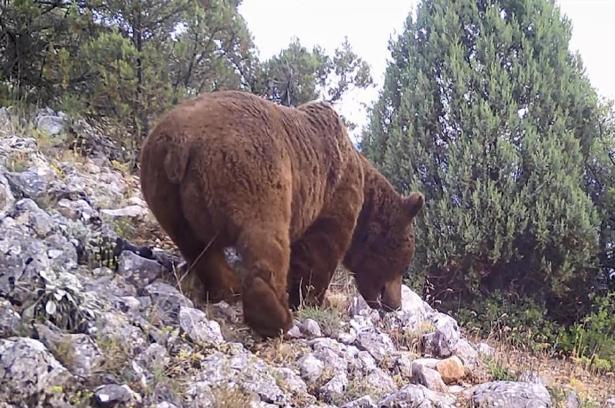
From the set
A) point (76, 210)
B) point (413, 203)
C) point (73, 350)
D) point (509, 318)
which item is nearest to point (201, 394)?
point (73, 350)

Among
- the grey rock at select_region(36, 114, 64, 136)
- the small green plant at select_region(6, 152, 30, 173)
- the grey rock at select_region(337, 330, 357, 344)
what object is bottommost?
the grey rock at select_region(337, 330, 357, 344)

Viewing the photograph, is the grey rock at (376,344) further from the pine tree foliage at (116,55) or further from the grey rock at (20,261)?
the pine tree foliage at (116,55)

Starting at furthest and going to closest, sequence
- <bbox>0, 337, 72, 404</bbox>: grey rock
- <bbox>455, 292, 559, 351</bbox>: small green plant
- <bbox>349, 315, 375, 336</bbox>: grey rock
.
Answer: <bbox>455, 292, 559, 351</bbox>: small green plant → <bbox>349, 315, 375, 336</bbox>: grey rock → <bbox>0, 337, 72, 404</bbox>: grey rock

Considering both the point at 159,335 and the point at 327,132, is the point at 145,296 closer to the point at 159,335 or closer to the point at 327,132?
the point at 159,335

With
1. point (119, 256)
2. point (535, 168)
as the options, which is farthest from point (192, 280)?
point (535, 168)

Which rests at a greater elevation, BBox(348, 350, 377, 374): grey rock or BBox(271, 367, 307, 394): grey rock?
BBox(348, 350, 377, 374): grey rock

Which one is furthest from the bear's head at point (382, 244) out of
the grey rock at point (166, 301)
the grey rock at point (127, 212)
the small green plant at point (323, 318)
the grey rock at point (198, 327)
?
the grey rock at point (198, 327)

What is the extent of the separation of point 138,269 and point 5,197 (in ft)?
3.27

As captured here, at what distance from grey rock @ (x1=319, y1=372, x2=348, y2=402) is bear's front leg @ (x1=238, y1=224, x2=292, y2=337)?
1.92ft

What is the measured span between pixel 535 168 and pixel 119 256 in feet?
20.5

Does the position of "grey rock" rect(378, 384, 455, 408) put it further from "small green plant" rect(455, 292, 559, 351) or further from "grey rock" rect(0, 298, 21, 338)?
"small green plant" rect(455, 292, 559, 351)

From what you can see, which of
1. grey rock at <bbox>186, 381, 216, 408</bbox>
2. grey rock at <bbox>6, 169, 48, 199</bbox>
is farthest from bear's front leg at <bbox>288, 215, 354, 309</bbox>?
grey rock at <bbox>186, 381, 216, 408</bbox>

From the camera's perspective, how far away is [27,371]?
3332mm

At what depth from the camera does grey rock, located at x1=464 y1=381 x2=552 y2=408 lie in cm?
474
